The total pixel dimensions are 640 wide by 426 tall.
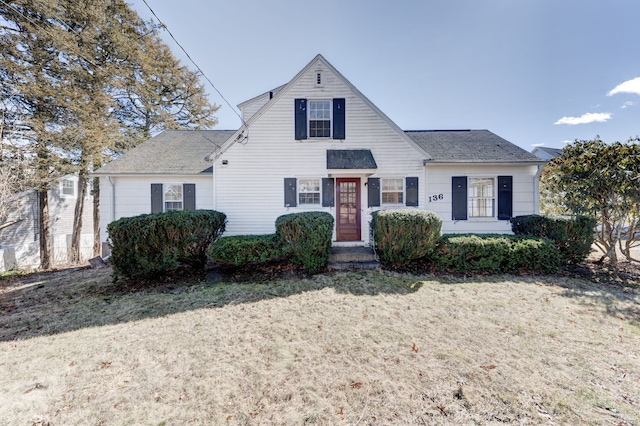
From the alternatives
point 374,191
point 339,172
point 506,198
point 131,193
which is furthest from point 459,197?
point 131,193

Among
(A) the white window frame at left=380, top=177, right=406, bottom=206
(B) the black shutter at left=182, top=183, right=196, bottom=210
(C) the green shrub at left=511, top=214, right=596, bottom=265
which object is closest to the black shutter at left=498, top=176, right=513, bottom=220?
(C) the green shrub at left=511, top=214, right=596, bottom=265

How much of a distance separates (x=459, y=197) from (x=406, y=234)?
4.14 meters

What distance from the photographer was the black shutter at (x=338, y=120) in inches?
355

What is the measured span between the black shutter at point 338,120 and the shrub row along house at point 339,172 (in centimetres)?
4

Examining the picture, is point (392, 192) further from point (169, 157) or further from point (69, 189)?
point (69, 189)

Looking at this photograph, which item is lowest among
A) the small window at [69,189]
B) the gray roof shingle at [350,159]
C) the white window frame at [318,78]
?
the small window at [69,189]

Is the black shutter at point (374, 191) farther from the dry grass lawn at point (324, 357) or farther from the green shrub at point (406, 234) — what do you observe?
the dry grass lawn at point (324, 357)

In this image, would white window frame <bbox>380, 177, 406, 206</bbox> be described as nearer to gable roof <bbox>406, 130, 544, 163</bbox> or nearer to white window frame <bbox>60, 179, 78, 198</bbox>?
gable roof <bbox>406, 130, 544, 163</bbox>

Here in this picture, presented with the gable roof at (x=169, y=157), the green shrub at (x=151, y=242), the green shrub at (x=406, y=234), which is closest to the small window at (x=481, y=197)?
the green shrub at (x=406, y=234)

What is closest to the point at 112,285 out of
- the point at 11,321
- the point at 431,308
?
the point at 11,321

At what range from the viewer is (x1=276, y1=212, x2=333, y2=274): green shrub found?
6688mm

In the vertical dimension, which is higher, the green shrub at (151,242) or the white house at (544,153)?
the white house at (544,153)

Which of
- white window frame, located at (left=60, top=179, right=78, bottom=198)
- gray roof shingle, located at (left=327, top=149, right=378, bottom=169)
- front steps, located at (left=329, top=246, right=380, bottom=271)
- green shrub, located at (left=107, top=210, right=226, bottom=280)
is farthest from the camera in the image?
white window frame, located at (left=60, top=179, right=78, bottom=198)

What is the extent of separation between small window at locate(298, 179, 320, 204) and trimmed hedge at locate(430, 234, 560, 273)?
4397 mm
